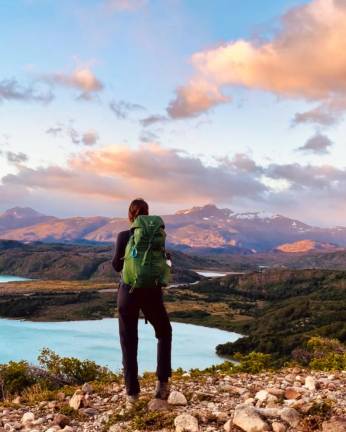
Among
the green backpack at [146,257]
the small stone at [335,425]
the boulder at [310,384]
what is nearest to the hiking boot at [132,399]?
the green backpack at [146,257]

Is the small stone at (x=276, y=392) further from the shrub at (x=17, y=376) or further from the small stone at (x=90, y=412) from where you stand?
the shrub at (x=17, y=376)

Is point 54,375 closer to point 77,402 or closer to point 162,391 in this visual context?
point 77,402

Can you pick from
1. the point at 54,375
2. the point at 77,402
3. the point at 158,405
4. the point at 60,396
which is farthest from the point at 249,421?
the point at 54,375

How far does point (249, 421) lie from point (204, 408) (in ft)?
6.32

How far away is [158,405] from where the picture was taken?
10000 millimetres

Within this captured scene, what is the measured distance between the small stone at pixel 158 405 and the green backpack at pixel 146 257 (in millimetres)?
2346

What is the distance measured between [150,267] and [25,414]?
424cm

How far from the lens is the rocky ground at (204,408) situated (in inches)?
331

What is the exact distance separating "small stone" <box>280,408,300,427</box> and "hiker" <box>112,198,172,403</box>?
108 inches

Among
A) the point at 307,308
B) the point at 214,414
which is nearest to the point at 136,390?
the point at 214,414

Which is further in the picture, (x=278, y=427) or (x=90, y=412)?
(x=90, y=412)

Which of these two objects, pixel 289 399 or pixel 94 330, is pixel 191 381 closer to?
pixel 289 399

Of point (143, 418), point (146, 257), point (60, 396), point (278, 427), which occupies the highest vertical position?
point (146, 257)

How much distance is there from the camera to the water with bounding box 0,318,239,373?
121 metres
